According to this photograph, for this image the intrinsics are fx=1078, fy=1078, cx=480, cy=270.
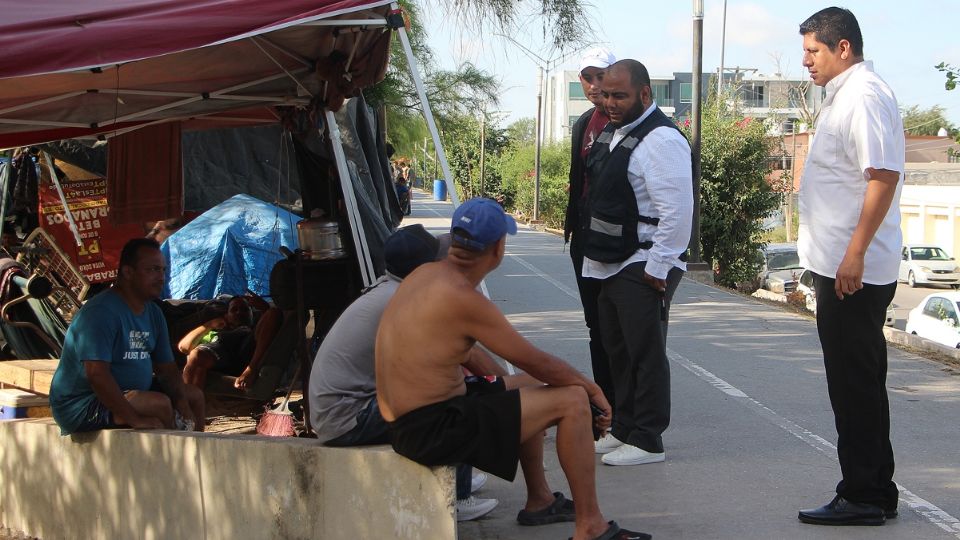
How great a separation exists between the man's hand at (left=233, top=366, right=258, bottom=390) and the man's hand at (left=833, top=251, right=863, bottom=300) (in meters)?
3.96

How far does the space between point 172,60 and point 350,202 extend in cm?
139

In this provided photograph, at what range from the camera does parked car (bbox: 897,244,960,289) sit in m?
36.4

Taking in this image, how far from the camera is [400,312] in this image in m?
4.08

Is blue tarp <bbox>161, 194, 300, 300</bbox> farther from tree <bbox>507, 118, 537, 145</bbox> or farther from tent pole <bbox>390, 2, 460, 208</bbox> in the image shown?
tree <bbox>507, 118, 537, 145</bbox>

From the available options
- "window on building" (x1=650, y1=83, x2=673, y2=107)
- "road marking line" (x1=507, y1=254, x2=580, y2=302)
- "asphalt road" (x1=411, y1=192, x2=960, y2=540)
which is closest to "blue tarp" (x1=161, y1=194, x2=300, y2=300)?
"asphalt road" (x1=411, y1=192, x2=960, y2=540)

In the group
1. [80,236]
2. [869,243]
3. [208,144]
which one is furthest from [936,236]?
[869,243]

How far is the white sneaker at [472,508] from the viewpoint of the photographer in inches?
195

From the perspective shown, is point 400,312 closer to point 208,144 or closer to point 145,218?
point 145,218

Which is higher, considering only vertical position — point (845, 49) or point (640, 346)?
point (845, 49)

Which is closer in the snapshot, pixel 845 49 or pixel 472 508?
pixel 845 49

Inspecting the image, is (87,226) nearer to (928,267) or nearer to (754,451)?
(754,451)

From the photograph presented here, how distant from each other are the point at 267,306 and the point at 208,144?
23.0ft

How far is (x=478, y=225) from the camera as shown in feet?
13.5

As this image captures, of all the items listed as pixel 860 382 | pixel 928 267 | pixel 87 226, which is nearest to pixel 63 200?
pixel 87 226
